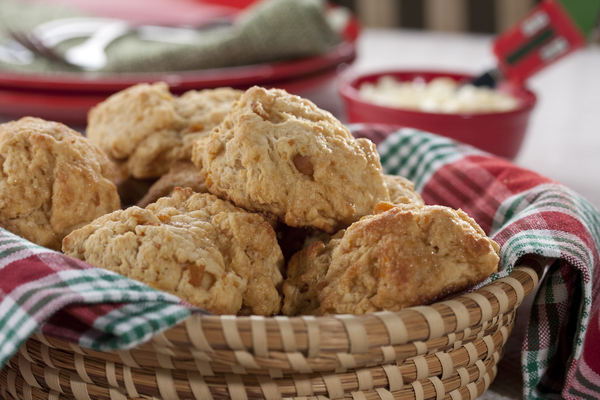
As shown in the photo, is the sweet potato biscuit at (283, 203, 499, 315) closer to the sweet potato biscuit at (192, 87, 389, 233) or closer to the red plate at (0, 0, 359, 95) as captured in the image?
the sweet potato biscuit at (192, 87, 389, 233)

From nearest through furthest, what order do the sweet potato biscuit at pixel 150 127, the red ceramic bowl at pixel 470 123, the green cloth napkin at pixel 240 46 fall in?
the sweet potato biscuit at pixel 150 127 < the red ceramic bowl at pixel 470 123 < the green cloth napkin at pixel 240 46

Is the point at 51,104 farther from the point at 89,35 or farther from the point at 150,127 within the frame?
the point at 150,127

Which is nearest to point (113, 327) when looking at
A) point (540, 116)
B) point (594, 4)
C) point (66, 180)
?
point (66, 180)

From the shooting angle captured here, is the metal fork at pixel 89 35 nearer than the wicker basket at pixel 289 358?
No

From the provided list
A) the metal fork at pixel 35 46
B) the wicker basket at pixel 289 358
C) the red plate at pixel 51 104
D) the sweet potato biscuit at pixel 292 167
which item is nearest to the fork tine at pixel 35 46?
the metal fork at pixel 35 46

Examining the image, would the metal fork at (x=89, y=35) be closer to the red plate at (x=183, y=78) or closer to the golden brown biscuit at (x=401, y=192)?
the red plate at (x=183, y=78)

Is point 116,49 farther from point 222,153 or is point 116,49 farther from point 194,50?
point 222,153
